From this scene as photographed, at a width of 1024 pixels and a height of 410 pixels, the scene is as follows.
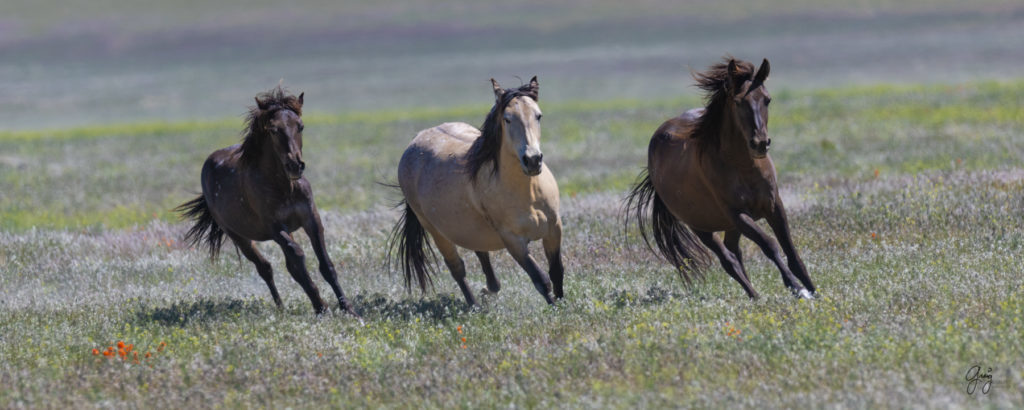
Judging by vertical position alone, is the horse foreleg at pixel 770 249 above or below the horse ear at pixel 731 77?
below

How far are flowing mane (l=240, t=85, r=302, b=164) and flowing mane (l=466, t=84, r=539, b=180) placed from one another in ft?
5.34

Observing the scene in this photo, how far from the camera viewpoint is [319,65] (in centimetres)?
9456

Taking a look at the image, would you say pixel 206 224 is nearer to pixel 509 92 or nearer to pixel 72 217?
pixel 509 92

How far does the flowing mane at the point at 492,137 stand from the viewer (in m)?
9.60

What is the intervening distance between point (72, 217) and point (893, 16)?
97361 millimetres

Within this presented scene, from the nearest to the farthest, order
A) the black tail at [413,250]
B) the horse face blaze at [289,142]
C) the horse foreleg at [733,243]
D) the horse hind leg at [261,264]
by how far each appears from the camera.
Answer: the horse face blaze at [289,142] → the horse foreleg at [733,243] → the horse hind leg at [261,264] → the black tail at [413,250]

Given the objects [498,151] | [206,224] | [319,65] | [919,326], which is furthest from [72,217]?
[319,65]

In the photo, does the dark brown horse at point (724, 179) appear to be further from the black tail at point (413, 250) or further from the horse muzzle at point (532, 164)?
the black tail at point (413, 250)

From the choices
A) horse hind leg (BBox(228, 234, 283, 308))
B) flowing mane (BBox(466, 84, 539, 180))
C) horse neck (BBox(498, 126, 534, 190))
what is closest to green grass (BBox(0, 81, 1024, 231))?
horse hind leg (BBox(228, 234, 283, 308))

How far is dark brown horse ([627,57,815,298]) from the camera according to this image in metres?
9.55

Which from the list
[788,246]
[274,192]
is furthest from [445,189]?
[788,246]

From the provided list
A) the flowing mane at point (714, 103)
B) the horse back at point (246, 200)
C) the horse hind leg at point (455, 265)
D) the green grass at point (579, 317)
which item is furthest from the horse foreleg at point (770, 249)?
the horse back at point (246, 200)

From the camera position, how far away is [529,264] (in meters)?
9.92

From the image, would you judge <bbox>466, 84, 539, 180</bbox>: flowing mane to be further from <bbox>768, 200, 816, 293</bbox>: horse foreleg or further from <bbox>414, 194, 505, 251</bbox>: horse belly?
<bbox>768, 200, 816, 293</bbox>: horse foreleg
